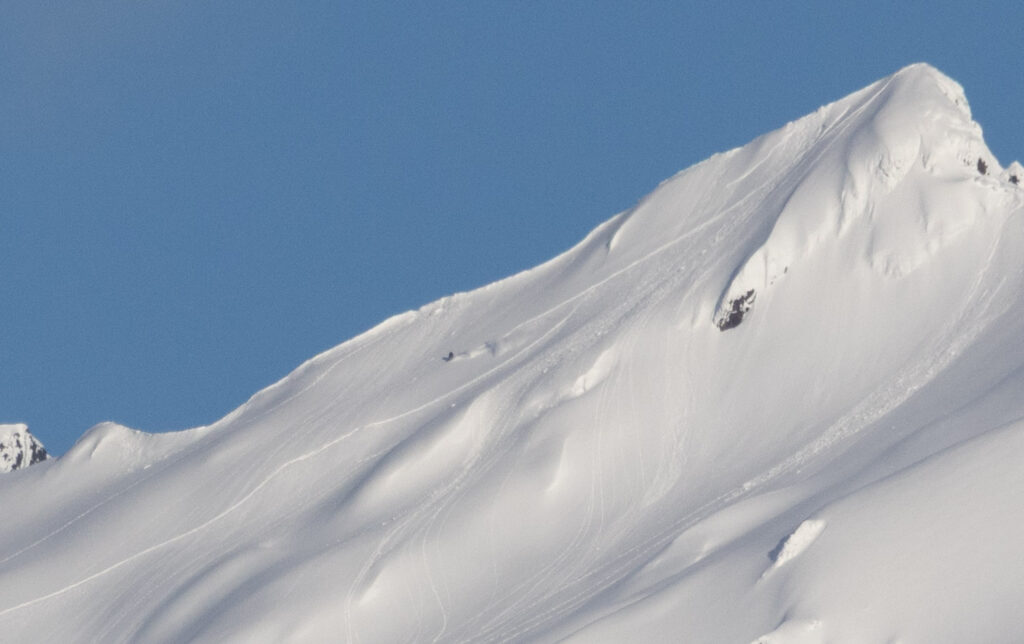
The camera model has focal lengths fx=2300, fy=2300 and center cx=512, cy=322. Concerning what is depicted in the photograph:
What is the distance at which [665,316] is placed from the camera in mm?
69812

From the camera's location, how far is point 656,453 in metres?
65.4

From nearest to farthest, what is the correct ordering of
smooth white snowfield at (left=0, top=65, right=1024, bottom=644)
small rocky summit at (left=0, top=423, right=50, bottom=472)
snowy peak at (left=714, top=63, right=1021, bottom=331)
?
smooth white snowfield at (left=0, top=65, right=1024, bottom=644), snowy peak at (left=714, top=63, right=1021, bottom=331), small rocky summit at (left=0, top=423, right=50, bottom=472)

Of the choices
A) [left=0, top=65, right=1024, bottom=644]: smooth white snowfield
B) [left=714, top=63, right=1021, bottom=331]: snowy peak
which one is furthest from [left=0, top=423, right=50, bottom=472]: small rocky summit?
[left=714, top=63, right=1021, bottom=331]: snowy peak

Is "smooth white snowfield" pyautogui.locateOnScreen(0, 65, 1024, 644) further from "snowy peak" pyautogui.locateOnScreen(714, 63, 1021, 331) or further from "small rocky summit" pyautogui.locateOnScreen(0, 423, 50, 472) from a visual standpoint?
"small rocky summit" pyautogui.locateOnScreen(0, 423, 50, 472)

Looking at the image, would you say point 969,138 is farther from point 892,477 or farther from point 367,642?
point 367,642

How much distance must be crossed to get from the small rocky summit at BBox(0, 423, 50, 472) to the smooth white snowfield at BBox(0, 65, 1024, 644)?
13.1m

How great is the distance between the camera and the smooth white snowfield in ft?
176

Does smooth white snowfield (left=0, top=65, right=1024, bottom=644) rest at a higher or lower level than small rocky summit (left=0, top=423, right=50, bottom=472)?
lower

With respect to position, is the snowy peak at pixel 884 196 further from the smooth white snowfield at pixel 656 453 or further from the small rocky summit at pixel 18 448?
the small rocky summit at pixel 18 448

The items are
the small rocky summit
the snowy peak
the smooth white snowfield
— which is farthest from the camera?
the small rocky summit

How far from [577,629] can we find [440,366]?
22.0 m

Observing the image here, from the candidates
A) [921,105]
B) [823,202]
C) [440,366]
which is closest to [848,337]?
[823,202]

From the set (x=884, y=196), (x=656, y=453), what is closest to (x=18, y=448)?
(x=656, y=453)

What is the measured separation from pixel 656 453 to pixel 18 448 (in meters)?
38.6
